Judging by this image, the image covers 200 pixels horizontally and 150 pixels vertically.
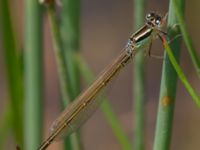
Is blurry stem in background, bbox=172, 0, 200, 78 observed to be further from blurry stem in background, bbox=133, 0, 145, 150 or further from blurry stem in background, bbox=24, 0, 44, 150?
blurry stem in background, bbox=24, 0, 44, 150

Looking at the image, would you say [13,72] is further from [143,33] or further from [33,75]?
[143,33]

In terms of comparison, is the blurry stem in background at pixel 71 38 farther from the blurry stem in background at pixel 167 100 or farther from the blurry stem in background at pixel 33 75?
the blurry stem in background at pixel 167 100

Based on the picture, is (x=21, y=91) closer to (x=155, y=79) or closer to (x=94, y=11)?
(x=155, y=79)

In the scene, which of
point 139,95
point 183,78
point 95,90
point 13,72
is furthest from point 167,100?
point 13,72

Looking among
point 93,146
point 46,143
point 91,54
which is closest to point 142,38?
point 46,143

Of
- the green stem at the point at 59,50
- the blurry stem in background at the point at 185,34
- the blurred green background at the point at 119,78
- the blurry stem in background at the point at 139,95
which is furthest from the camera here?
the blurred green background at the point at 119,78

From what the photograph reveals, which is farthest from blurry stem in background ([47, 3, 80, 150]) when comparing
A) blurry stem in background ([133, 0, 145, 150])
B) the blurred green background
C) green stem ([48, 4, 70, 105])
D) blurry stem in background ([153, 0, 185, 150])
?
the blurred green background

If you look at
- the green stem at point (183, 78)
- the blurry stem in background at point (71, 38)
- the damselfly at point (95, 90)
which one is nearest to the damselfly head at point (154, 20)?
the damselfly at point (95, 90)
